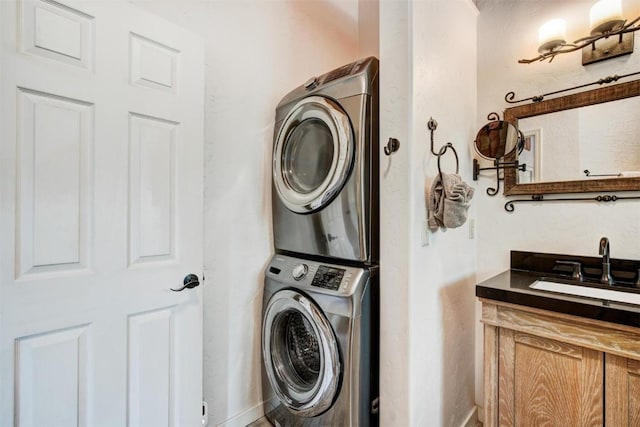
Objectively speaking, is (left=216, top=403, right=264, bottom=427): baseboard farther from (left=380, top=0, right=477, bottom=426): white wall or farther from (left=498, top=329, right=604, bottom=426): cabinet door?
(left=498, top=329, right=604, bottom=426): cabinet door

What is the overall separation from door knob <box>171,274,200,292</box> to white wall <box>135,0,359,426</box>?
7.4 inches

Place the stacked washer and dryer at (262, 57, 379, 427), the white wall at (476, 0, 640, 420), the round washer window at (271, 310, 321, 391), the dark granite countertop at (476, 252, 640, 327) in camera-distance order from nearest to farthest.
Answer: the dark granite countertop at (476, 252, 640, 327) → the stacked washer and dryer at (262, 57, 379, 427) → the white wall at (476, 0, 640, 420) → the round washer window at (271, 310, 321, 391)

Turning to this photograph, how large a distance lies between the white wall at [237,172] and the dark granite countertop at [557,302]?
122 cm

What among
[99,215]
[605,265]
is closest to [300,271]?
[99,215]

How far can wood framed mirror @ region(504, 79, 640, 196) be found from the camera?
1.37 meters

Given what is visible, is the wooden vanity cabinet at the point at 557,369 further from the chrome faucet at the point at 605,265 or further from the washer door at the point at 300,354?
the washer door at the point at 300,354

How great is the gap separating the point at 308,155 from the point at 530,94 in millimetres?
1304

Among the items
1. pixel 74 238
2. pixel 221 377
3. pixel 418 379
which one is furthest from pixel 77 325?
pixel 418 379

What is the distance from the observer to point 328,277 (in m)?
1.40

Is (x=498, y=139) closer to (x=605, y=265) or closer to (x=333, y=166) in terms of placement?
(x=605, y=265)

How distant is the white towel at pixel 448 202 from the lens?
1.28 metres

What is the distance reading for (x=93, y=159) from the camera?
1120mm

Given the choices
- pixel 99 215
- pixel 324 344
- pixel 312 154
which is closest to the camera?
pixel 99 215

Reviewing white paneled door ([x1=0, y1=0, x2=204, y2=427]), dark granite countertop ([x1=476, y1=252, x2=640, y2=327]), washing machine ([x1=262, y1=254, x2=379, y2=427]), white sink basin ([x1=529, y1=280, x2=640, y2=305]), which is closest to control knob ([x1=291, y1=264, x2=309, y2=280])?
washing machine ([x1=262, y1=254, x2=379, y2=427])
